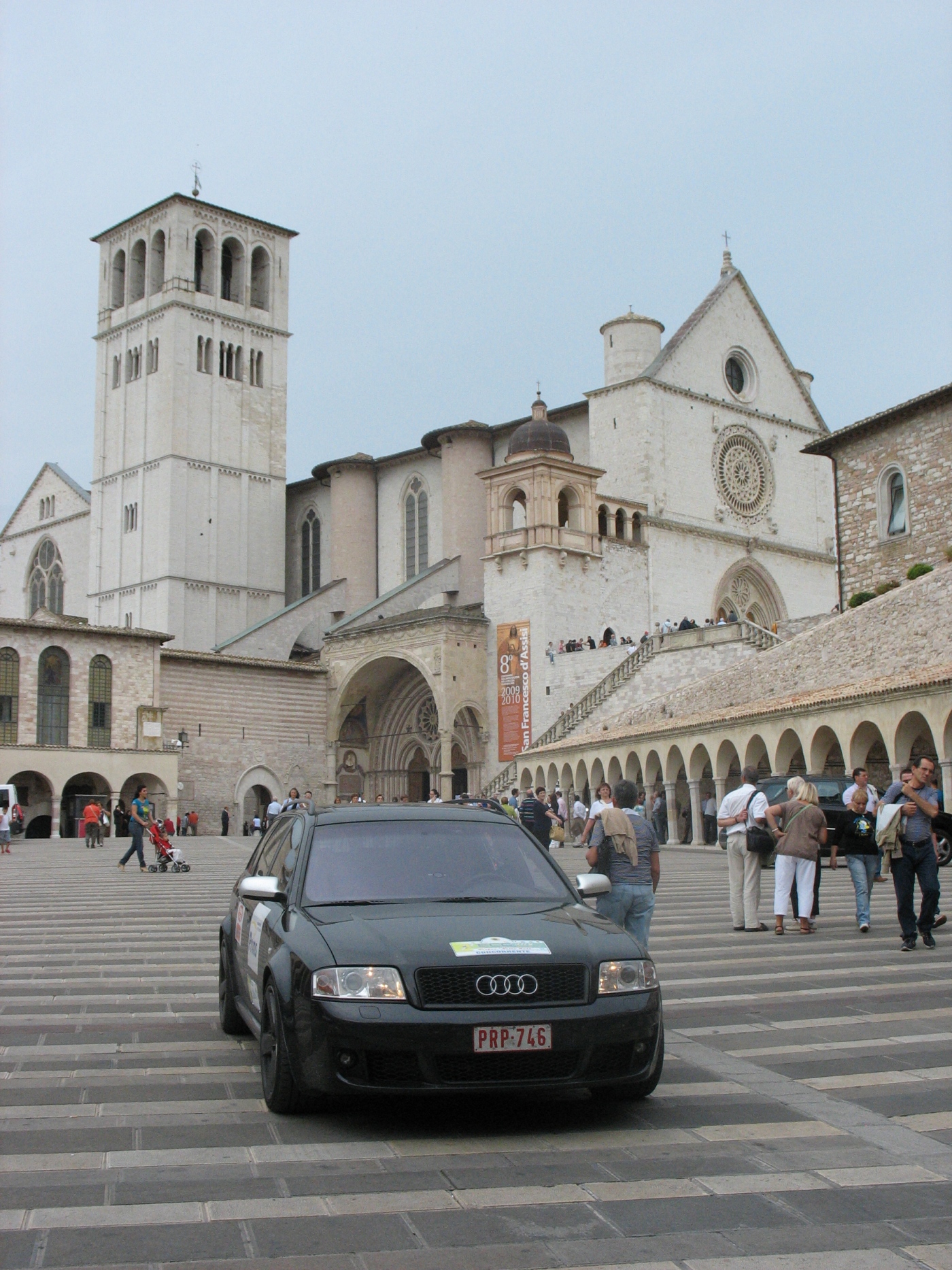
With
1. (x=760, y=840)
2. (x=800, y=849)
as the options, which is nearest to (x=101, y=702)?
(x=760, y=840)

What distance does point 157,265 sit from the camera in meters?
66.5

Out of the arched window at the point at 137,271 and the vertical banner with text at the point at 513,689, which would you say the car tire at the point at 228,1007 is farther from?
the arched window at the point at 137,271

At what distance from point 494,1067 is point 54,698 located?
153 ft

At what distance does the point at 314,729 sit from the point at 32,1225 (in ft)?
177

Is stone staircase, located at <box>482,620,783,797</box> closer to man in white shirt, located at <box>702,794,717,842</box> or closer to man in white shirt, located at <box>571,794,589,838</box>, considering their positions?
man in white shirt, located at <box>571,794,589,838</box>

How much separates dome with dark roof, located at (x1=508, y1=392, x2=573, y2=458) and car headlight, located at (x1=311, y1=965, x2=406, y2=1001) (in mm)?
47668

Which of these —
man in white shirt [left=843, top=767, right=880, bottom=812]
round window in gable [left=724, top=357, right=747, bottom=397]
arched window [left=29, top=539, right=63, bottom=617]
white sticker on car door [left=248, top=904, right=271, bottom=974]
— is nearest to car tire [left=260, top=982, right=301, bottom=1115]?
white sticker on car door [left=248, top=904, right=271, bottom=974]

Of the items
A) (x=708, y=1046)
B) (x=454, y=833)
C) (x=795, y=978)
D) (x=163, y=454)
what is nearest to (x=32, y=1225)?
(x=454, y=833)

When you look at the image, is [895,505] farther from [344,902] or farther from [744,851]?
[344,902]

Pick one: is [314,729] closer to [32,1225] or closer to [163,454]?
[163,454]

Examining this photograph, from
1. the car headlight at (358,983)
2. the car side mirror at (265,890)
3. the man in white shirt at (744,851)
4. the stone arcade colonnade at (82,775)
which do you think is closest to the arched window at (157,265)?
the stone arcade colonnade at (82,775)

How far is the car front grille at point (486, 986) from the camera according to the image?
225 inches

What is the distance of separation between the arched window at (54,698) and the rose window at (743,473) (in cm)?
2623

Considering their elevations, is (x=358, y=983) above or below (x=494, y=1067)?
above
